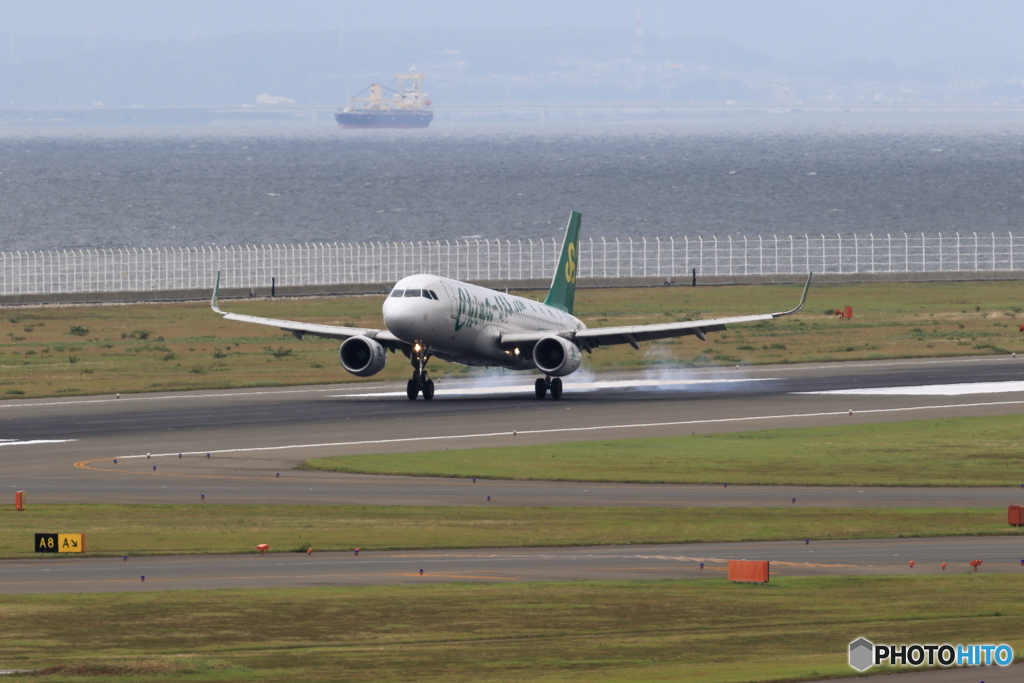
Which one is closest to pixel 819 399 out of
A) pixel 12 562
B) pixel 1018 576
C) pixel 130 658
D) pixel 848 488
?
pixel 848 488

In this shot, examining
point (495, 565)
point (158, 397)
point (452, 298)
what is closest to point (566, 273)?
point (452, 298)

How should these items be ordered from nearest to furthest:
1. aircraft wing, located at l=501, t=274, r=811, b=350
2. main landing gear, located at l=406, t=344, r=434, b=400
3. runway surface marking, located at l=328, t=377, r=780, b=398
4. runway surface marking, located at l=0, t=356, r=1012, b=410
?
main landing gear, located at l=406, t=344, r=434, b=400, runway surface marking, located at l=0, t=356, r=1012, b=410, aircraft wing, located at l=501, t=274, r=811, b=350, runway surface marking, located at l=328, t=377, r=780, b=398

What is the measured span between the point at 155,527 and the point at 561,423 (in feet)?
75.4

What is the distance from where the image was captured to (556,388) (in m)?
63.7

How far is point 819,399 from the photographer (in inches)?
2470

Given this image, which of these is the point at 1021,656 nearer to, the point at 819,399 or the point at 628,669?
the point at 628,669

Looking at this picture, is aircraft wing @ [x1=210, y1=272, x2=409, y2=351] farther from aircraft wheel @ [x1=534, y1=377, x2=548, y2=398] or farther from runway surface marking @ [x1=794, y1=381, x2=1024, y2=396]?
runway surface marking @ [x1=794, y1=381, x2=1024, y2=396]

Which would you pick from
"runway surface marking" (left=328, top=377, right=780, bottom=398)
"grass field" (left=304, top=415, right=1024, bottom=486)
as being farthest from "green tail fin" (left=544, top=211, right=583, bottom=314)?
"grass field" (left=304, top=415, right=1024, bottom=486)

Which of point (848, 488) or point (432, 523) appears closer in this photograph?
point (432, 523)

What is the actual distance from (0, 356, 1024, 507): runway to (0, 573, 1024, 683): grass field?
11159 mm

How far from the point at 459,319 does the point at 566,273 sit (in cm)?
Answer: 1242

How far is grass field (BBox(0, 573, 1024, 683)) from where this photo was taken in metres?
21.8

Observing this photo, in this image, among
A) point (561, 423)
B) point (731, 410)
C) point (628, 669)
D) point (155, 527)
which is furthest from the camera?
point (731, 410)
